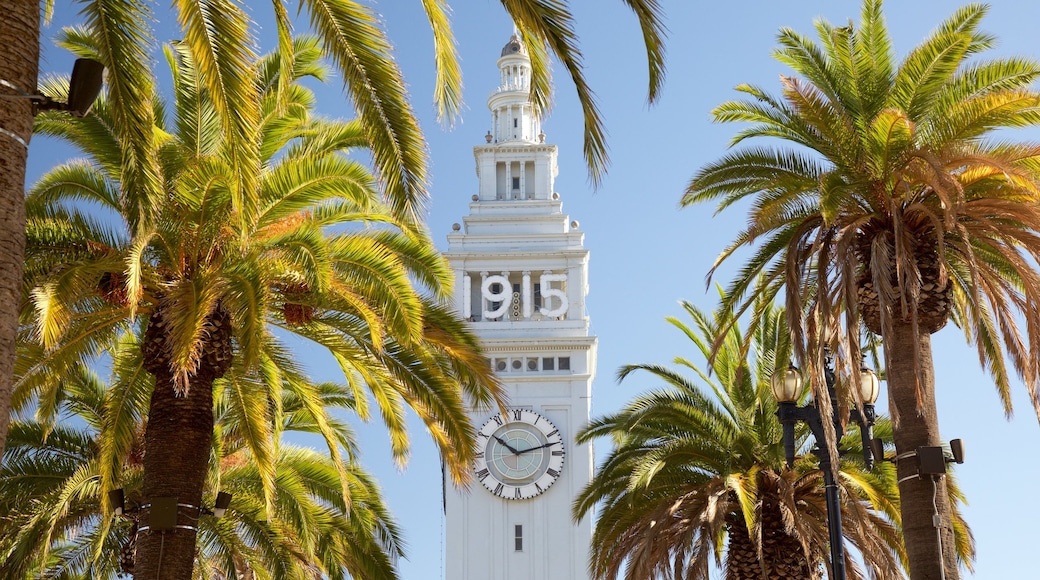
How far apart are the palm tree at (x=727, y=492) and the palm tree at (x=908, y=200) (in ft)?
13.6

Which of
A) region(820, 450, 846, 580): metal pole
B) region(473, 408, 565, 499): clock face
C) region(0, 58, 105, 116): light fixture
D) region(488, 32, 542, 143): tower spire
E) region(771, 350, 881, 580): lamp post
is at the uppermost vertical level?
region(488, 32, 542, 143): tower spire

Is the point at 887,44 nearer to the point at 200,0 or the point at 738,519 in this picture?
the point at 738,519

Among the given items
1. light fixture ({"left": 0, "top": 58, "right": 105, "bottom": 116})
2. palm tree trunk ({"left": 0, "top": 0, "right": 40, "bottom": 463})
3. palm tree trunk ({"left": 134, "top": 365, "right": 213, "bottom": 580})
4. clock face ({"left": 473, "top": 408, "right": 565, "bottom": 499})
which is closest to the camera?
palm tree trunk ({"left": 0, "top": 0, "right": 40, "bottom": 463})

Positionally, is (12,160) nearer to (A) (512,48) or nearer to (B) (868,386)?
(B) (868,386)

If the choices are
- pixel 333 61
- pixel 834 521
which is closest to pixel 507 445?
pixel 834 521

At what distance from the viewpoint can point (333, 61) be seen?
1213 cm

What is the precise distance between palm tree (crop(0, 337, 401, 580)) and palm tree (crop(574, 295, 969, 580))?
433 cm

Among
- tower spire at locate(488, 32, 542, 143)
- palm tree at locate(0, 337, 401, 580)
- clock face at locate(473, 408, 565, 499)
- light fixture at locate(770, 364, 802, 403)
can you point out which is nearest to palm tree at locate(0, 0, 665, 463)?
light fixture at locate(770, 364, 802, 403)

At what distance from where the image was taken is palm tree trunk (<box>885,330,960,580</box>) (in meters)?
17.4

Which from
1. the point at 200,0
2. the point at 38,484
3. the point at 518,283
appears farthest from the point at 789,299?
the point at 518,283

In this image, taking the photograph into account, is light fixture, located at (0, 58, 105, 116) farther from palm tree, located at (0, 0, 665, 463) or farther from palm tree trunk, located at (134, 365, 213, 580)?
palm tree trunk, located at (134, 365, 213, 580)

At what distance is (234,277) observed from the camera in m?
16.0

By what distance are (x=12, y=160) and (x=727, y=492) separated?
17.1 meters

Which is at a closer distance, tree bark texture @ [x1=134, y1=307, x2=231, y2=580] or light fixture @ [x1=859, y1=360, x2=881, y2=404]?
tree bark texture @ [x1=134, y1=307, x2=231, y2=580]
